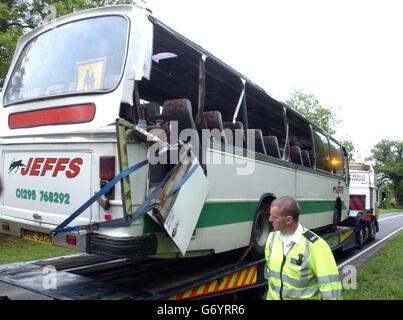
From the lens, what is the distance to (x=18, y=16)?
13055mm

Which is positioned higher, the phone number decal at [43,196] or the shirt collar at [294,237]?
the phone number decal at [43,196]

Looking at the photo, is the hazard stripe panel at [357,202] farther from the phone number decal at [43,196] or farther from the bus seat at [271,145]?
the phone number decal at [43,196]

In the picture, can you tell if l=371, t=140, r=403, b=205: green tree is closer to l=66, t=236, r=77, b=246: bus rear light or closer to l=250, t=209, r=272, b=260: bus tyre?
l=250, t=209, r=272, b=260: bus tyre

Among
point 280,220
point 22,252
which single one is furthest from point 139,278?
point 22,252

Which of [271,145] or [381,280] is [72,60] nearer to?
[271,145]

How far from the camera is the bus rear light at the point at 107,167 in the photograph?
12.7 feet

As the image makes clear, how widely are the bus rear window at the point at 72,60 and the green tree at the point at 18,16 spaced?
7523 mm

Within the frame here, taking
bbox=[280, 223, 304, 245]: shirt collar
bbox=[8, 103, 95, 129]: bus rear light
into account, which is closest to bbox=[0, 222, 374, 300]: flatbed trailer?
bbox=[280, 223, 304, 245]: shirt collar

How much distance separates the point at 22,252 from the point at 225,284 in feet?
22.0

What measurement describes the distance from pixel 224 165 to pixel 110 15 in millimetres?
2055

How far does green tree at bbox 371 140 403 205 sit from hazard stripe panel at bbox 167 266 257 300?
88.7 meters

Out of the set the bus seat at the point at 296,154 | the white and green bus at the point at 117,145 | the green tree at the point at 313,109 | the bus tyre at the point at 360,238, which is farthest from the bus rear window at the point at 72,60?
the green tree at the point at 313,109

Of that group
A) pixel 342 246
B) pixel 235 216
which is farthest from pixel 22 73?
pixel 342 246

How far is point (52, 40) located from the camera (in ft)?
16.3
